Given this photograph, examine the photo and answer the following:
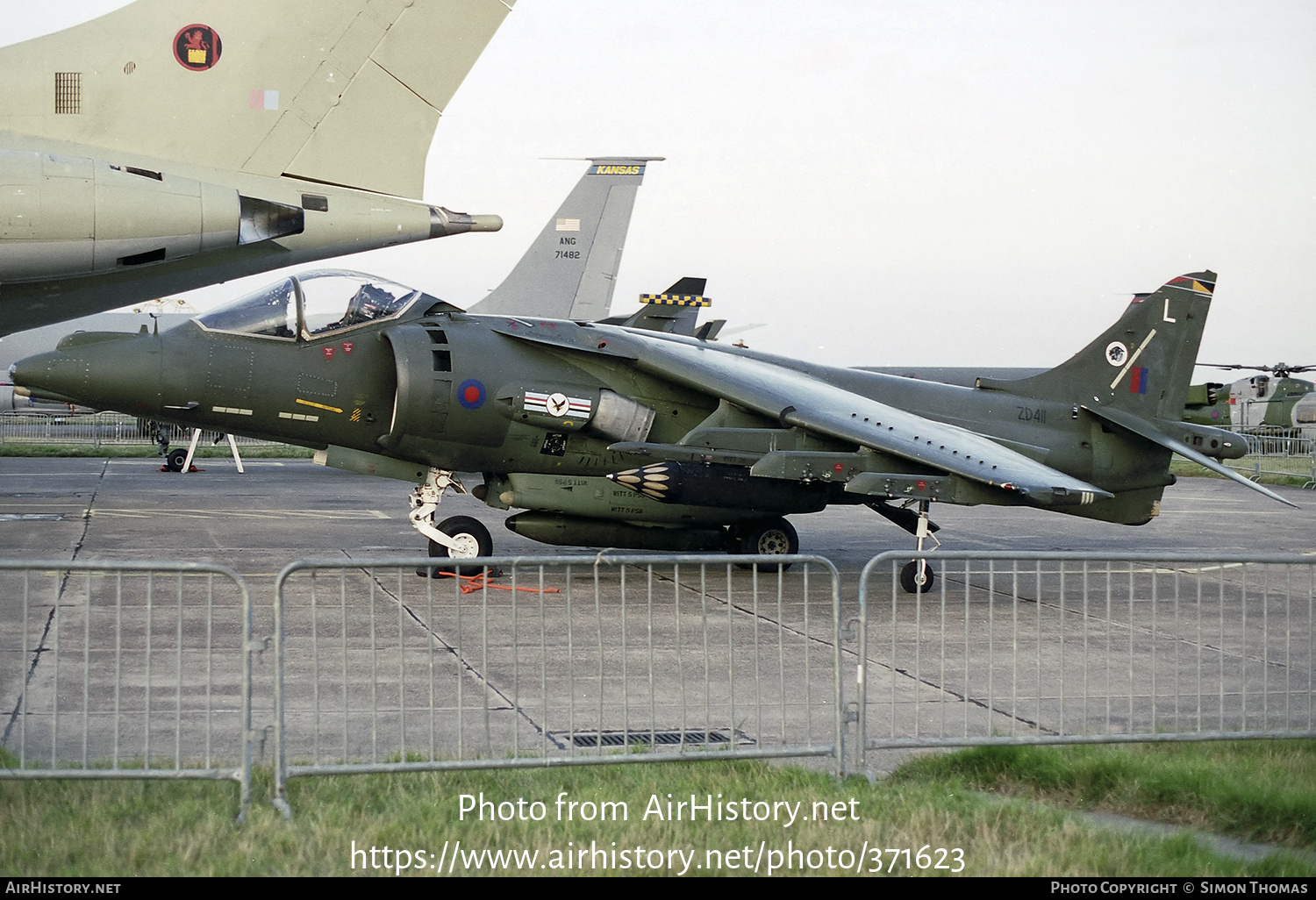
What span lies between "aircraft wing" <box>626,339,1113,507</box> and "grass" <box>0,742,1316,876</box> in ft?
16.9

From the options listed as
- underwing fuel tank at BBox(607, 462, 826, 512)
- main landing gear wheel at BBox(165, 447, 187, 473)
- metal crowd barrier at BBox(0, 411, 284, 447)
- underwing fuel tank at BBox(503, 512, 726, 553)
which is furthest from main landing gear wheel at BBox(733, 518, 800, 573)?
metal crowd barrier at BBox(0, 411, 284, 447)

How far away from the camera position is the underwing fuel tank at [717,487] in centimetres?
1040

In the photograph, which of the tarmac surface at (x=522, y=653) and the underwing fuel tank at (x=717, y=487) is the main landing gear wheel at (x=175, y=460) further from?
the underwing fuel tank at (x=717, y=487)

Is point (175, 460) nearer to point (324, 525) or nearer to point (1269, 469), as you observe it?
point (324, 525)

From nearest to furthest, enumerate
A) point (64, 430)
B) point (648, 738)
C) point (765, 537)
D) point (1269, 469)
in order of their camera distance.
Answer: point (648, 738)
point (765, 537)
point (1269, 469)
point (64, 430)

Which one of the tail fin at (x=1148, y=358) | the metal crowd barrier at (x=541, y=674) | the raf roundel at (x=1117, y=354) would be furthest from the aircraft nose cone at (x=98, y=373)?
the raf roundel at (x=1117, y=354)

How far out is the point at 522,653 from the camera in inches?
302

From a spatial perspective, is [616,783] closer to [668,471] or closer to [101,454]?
[668,471]

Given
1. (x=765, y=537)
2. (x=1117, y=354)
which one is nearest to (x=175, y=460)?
(x=765, y=537)

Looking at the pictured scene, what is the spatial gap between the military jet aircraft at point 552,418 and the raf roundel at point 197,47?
225 centimetres

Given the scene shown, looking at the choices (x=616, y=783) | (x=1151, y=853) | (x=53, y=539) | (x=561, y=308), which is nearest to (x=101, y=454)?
(x=561, y=308)

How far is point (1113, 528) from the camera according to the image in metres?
17.5

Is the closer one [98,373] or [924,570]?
[98,373]

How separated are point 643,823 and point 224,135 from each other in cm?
863
